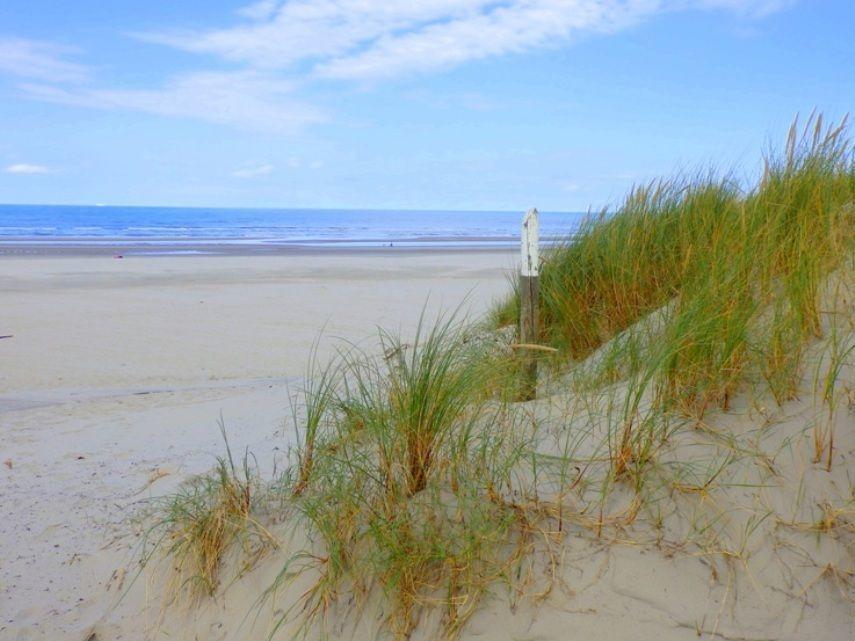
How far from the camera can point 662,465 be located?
299 cm

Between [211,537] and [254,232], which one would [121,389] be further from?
[254,232]

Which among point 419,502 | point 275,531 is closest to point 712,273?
point 419,502

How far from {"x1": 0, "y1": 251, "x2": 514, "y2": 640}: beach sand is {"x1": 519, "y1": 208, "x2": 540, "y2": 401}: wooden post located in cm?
154

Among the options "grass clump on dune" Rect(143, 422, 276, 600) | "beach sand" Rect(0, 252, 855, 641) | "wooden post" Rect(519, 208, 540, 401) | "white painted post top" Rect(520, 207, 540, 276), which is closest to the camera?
"beach sand" Rect(0, 252, 855, 641)

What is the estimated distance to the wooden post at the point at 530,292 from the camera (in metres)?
4.23

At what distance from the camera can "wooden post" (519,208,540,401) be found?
13.9 feet

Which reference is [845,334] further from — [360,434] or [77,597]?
[77,597]

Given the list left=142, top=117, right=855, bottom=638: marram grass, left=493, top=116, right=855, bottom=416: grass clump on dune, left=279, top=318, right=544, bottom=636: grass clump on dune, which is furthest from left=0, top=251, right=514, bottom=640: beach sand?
left=493, top=116, right=855, bottom=416: grass clump on dune

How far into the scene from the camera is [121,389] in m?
6.92

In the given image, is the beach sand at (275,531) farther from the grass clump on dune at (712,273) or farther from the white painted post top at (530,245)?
the white painted post top at (530,245)

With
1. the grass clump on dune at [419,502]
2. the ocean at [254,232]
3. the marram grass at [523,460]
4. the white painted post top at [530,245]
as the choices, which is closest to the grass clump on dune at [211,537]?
the marram grass at [523,460]

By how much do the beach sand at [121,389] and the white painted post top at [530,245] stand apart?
1.79 metres

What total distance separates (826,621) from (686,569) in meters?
0.44

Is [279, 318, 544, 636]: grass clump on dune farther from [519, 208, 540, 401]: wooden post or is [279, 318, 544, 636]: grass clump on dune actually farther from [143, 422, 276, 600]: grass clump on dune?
[519, 208, 540, 401]: wooden post
